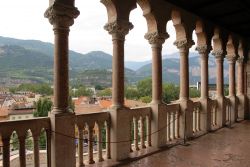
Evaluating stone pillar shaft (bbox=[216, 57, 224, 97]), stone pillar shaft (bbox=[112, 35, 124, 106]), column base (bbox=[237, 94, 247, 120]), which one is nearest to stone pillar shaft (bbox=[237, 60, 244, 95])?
column base (bbox=[237, 94, 247, 120])

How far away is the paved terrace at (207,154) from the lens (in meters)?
6.36

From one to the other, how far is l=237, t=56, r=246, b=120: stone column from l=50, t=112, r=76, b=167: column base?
449 inches

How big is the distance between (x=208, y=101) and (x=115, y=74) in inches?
224

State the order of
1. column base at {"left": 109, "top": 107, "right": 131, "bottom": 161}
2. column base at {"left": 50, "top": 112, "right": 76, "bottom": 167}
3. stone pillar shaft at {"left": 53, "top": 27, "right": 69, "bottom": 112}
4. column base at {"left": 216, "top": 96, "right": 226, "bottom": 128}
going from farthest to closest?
column base at {"left": 216, "top": 96, "right": 226, "bottom": 128}, column base at {"left": 109, "top": 107, "right": 131, "bottom": 161}, stone pillar shaft at {"left": 53, "top": 27, "right": 69, "bottom": 112}, column base at {"left": 50, "top": 112, "right": 76, "bottom": 167}

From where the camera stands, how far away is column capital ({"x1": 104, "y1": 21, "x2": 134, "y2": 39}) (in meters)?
6.63

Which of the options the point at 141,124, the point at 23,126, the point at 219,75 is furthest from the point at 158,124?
the point at 219,75

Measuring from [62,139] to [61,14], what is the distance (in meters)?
2.40

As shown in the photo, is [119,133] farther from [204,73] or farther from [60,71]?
[204,73]

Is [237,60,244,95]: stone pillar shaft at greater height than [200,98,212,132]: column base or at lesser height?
greater

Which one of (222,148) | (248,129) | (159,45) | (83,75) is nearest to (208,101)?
(248,129)

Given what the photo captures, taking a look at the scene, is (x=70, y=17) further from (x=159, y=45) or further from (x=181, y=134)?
(x=181, y=134)

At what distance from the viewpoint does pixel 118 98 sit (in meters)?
6.70

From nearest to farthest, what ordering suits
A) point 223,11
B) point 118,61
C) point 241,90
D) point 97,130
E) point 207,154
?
point 97,130
point 118,61
point 207,154
point 223,11
point 241,90

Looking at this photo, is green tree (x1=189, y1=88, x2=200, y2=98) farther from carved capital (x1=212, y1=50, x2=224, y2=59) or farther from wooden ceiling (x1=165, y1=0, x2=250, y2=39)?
wooden ceiling (x1=165, y1=0, x2=250, y2=39)
